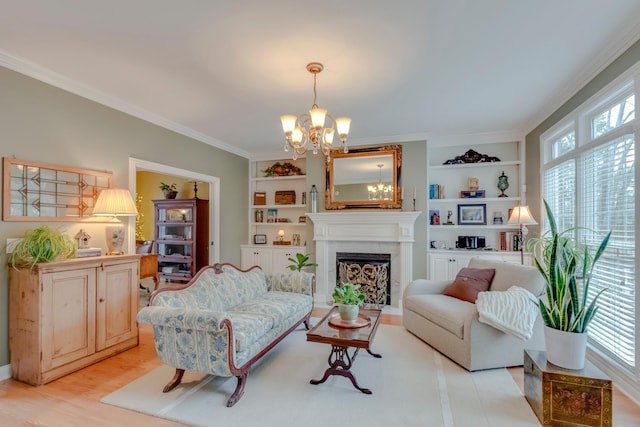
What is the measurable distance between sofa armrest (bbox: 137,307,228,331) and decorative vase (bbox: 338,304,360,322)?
3.22 feet

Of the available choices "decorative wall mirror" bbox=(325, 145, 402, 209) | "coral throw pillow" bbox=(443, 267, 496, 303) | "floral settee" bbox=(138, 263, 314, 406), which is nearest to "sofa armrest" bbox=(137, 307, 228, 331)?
"floral settee" bbox=(138, 263, 314, 406)

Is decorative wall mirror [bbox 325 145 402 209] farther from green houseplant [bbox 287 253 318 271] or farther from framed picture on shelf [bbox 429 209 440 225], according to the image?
green houseplant [bbox 287 253 318 271]

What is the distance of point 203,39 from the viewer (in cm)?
234

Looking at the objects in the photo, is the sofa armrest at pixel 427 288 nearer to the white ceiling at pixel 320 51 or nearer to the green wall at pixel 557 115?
the green wall at pixel 557 115

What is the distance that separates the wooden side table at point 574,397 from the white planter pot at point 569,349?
4 centimetres

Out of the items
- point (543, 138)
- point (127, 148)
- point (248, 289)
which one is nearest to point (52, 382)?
point (248, 289)

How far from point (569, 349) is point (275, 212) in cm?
488

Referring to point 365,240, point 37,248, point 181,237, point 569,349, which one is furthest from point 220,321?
point 181,237

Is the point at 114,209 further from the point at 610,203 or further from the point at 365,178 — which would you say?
the point at 610,203

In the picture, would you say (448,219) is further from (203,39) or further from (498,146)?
(203,39)

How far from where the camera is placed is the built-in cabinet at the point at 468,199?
4.79m

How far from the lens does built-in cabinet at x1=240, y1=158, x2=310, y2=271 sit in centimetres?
577

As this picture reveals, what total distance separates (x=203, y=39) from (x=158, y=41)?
35 centimetres

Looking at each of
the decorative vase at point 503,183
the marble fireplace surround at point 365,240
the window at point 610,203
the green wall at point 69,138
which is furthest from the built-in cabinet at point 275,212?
the window at point 610,203
